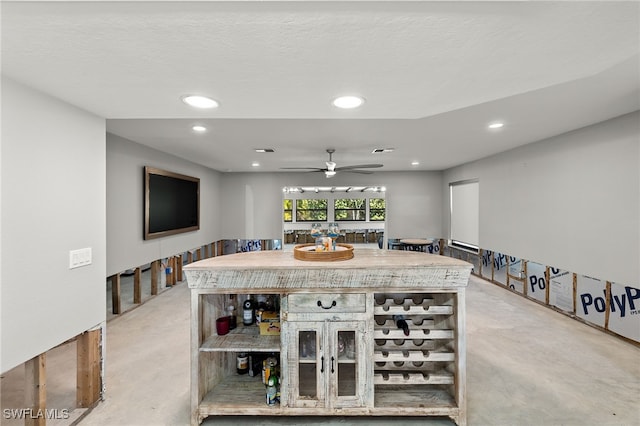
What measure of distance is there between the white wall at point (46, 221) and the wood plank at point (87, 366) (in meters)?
0.11

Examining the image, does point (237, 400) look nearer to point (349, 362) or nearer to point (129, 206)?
point (349, 362)

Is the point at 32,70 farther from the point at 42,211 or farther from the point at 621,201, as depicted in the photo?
the point at 621,201

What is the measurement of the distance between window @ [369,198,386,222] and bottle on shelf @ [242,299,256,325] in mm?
4615

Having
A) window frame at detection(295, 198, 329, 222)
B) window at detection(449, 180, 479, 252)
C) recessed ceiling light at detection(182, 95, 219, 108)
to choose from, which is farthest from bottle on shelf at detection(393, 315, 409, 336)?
window frame at detection(295, 198, 329, 222)

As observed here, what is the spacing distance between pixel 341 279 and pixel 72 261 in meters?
1.80

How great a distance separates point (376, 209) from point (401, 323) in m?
4.64

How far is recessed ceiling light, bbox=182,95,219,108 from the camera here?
172 centimetres

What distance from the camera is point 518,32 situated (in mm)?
1089

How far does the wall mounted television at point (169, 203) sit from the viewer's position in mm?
3873

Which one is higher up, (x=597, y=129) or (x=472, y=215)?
(x=597, y=129)

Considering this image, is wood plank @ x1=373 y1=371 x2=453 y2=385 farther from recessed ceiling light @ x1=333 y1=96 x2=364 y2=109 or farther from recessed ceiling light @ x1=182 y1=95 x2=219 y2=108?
recessed ceiling light @ x1=182 y1=95 x2=219 y2=108

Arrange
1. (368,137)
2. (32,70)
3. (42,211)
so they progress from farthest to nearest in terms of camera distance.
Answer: (368,137) < (42,211) < (32,70)

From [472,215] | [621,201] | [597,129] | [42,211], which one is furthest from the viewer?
[472,215]

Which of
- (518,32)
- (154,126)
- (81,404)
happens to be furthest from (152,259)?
(518,32)
